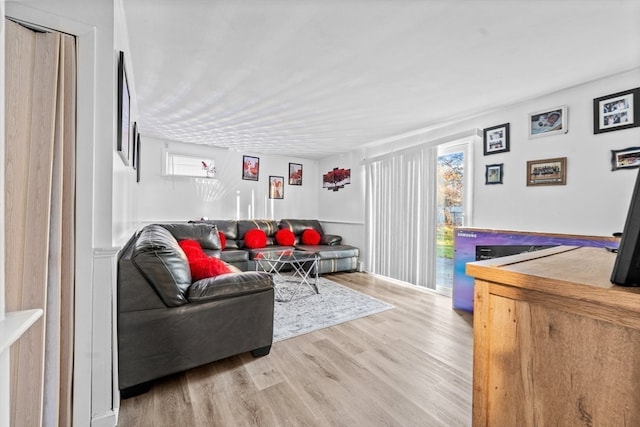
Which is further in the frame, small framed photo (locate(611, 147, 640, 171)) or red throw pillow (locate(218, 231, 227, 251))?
red throw pillow (locate(218, 231, 227, 251))

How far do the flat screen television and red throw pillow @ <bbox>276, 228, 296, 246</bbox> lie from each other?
476 centimetres

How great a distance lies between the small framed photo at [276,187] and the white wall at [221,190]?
78 mm

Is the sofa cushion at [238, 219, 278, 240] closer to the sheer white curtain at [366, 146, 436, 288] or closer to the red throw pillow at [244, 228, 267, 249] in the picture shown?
the red throw pillow at [244, 228, 267, 249]

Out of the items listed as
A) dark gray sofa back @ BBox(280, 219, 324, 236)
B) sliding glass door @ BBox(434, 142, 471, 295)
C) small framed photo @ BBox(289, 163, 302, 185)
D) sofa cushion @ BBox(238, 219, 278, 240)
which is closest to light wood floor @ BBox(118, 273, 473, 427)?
sliding glass door @ BBox(434, 142, 471, 295)

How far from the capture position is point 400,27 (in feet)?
5.74

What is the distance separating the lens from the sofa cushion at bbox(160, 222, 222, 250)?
3.94 meters

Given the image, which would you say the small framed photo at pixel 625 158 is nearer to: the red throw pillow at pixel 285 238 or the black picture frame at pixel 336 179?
the black picture frame at pixel 336 179

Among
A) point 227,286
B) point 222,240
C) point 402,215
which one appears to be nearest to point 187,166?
point 222,240

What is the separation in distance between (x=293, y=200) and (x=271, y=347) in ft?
13.3

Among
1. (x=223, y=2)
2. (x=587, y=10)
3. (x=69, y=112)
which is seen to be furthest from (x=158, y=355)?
(x=587, y=10)

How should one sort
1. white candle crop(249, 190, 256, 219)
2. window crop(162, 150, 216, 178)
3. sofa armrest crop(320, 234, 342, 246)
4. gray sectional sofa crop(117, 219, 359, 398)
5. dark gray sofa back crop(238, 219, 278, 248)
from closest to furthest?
gray sectional sofa crop(117, 219, 359, 398)
window crop(162, 150, 216, 178)
dark gray sofa back crop(238, 219, 278, 248)
sofa armrest crop(320, 234, 342, 246)
white candle crop(249, 190, 256, 219)

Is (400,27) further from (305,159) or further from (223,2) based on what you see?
(305,159)

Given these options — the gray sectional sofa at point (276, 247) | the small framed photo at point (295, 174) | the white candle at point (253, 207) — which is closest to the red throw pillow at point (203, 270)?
the gray sectional sofa at point (276, 247)

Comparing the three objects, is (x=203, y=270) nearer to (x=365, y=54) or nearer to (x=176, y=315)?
(x=176, y=315)
